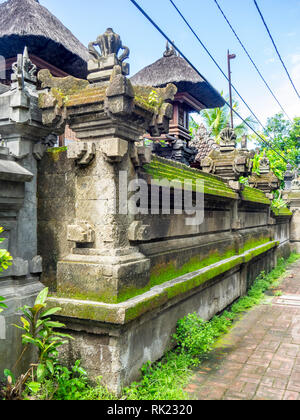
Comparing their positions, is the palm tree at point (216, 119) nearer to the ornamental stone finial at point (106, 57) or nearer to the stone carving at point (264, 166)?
the stone carving at point (264, 166)

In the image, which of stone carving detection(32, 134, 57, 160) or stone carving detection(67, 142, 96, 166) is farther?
stone carving detection(32, 134, 57, 160)

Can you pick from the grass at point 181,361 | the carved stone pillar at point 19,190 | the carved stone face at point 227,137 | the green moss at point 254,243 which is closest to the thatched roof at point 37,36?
the carved stone face at point 227,137

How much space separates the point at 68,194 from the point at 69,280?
0.93 meters

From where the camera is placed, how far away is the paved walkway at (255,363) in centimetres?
386

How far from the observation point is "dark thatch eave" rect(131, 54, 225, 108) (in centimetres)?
1532

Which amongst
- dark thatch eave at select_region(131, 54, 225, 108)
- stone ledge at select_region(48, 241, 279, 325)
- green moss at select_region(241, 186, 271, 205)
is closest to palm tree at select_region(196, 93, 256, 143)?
dark thatch eave at select_region(131, 54, 225, 108)

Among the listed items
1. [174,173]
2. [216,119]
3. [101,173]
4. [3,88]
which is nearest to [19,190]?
[101,173]

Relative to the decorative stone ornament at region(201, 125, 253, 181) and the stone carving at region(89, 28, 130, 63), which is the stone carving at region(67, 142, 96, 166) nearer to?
the stone carving at region(89, 28, 130, 63)

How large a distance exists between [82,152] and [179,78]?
41.7 ft

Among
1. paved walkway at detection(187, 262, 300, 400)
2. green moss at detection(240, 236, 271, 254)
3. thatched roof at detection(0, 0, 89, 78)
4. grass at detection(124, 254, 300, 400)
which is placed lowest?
paved walkway at detection(187, 262, 300, 400)

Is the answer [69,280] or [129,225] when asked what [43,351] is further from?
[129,225]

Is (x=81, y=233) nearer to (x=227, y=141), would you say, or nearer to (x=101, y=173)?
(x=101, y=173)

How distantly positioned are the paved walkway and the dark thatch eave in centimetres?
1086

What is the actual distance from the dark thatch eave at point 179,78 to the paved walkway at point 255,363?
1086 centimetres
